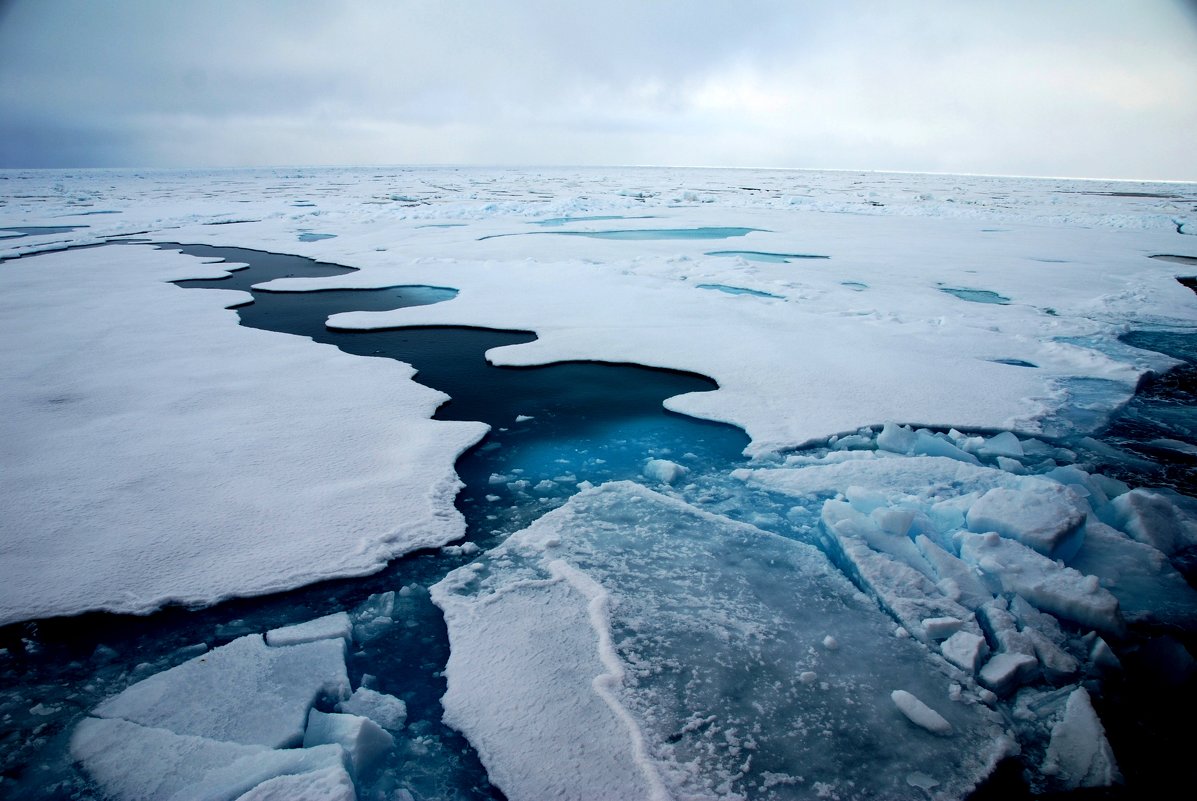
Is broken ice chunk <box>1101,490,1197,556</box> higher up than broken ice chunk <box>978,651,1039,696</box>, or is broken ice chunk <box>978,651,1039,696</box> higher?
broken ice chunk <box>1101,490,1197,556</box>

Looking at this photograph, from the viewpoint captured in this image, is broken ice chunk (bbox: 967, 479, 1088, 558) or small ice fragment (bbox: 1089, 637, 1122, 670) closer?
small ice fragment (bbox: 1089, 637, 1122, 670)

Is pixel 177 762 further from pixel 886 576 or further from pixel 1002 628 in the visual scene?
pixel 1002 628

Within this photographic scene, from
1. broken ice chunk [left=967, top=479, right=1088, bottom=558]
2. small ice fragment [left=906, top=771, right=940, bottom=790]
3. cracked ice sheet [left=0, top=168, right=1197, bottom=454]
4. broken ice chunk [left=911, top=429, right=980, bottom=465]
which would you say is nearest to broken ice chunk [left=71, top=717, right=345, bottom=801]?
small ice fragment [left=906, top=771, right=940, bottom=790]

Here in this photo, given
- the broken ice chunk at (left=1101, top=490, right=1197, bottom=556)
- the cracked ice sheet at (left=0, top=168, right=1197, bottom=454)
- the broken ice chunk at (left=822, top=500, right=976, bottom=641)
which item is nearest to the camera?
the broken ice chunk at (left=822, top=500, right=976, bottom=641)

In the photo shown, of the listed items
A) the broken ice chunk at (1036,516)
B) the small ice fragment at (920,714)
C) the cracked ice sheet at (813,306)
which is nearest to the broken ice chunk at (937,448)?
the cracked ice sheet at (813,306)

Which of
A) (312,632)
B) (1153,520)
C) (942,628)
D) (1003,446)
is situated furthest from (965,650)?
(312,632)

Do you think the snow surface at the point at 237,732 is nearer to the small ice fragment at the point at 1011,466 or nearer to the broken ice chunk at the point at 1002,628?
the broken ice chunk at the point at 1002,628

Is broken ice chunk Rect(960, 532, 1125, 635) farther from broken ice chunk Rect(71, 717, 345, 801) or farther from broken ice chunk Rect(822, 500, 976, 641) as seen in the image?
broken ice chunk Rect(71, 717, 345, 801)
